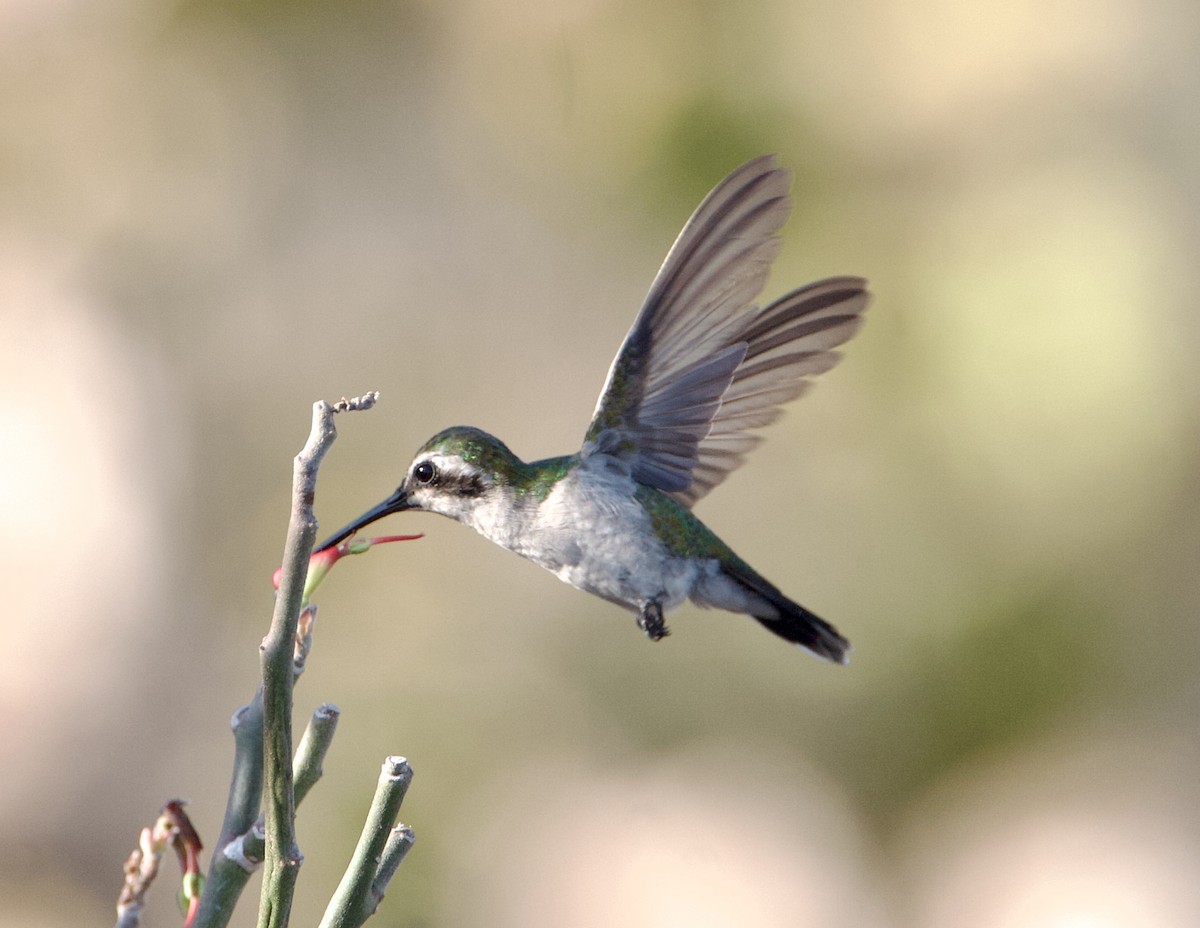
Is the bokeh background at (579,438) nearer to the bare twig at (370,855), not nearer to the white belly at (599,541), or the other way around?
the white belly at (599,541)

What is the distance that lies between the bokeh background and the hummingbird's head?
171 cm

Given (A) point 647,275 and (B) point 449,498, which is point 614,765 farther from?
(B) point 449,498

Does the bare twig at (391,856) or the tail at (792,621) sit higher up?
the tail at (792,621)

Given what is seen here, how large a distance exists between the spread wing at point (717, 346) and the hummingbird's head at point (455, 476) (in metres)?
0.16

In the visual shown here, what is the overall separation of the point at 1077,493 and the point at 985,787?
0.87 meters

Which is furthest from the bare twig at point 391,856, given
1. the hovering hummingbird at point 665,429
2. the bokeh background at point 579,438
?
the bokeh background at point 579,438

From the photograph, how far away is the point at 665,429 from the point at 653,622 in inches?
10.2

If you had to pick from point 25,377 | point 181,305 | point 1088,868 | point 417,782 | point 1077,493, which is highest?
point 1077,493

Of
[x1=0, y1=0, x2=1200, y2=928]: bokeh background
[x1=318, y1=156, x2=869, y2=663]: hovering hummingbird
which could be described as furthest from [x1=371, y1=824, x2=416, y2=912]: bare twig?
[x1=0, y1=0, x2=1200, y2=928]: bokeh background

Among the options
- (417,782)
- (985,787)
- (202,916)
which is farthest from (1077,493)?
(202,916)

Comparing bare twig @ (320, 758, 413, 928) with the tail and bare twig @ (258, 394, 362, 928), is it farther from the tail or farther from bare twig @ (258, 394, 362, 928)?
the tail

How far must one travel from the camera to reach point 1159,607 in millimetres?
3479

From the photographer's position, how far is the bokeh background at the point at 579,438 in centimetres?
336

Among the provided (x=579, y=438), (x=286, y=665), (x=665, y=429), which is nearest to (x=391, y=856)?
(x=286, y=665)
